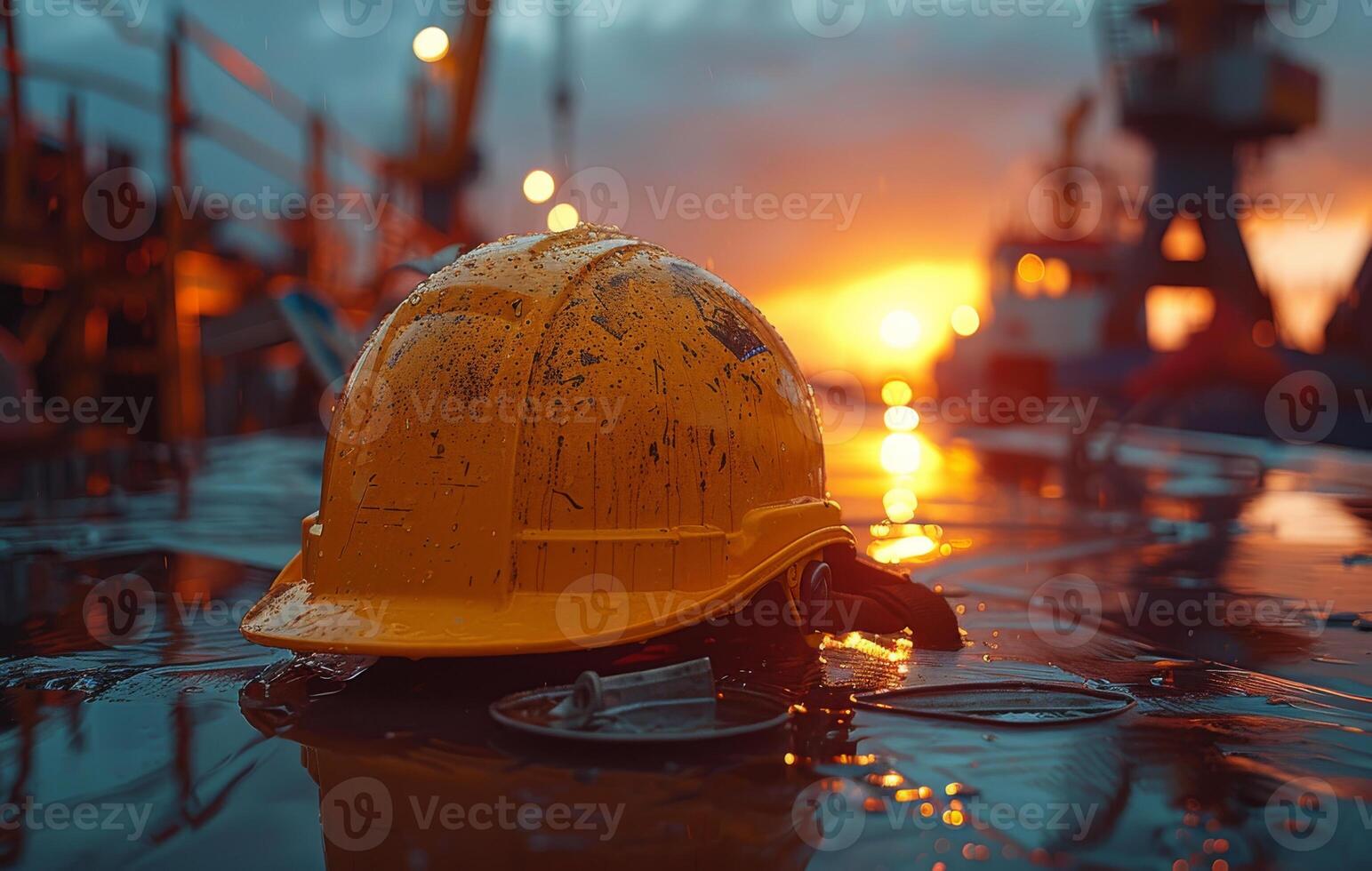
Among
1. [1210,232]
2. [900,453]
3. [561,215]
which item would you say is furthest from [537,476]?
[1210,232]

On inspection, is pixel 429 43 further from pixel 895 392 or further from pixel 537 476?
pixel 895 392

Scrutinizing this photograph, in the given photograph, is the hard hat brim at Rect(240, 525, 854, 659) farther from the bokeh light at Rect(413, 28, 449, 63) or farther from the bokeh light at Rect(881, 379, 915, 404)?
the bokeh light at Rect(881, 379, 915, 404)

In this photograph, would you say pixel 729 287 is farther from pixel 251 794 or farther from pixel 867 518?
pixel 867 518

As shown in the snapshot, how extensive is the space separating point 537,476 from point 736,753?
46.9 inches

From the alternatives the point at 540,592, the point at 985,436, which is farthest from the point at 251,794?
the point at 985,436

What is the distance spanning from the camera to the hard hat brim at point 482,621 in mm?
3824

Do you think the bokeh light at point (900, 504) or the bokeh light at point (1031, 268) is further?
the bokeh light at point (1031, 268)

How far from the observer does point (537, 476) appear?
13.2ft

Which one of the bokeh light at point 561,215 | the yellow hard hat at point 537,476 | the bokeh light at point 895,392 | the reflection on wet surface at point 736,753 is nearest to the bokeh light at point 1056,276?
the bokeh light at point 895,392

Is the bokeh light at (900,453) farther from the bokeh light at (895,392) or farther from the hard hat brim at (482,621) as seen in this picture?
the bokeh light at (895,392)

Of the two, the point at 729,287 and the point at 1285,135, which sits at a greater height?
the point at 1285,135

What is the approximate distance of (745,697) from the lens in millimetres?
3979

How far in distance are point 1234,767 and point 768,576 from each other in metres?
1.72

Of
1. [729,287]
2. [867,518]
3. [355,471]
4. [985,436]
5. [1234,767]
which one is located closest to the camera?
[1234,767]
